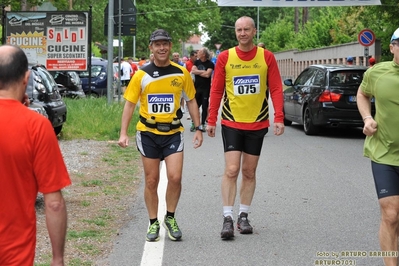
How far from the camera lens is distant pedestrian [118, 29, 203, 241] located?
7180 mm

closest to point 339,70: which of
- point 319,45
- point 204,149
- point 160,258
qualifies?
point 204,149

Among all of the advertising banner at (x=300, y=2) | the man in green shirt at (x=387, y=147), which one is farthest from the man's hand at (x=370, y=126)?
the advertising banner at (x=300, y=2)

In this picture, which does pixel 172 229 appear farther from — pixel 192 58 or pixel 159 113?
pixel 192 58

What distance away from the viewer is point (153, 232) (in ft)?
24.1

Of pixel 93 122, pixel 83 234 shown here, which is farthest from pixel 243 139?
pixel 93 122

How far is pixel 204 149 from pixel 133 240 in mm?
8057

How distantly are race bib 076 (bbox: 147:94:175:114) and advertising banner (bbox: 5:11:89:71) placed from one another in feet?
53.7

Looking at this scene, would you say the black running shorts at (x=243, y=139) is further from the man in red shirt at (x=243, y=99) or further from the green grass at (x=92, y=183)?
the green grass at (x=92, y=183)

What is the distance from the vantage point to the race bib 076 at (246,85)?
7.47 meters

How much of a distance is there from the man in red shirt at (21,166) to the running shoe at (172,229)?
375 cm

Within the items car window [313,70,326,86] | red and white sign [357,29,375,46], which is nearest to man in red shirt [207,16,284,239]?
car window [313,70,326,86]

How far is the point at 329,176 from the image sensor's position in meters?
11.7

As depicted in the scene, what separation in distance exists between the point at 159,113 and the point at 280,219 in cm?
193

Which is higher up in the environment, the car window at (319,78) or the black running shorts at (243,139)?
the black running shorts at (243,139)
